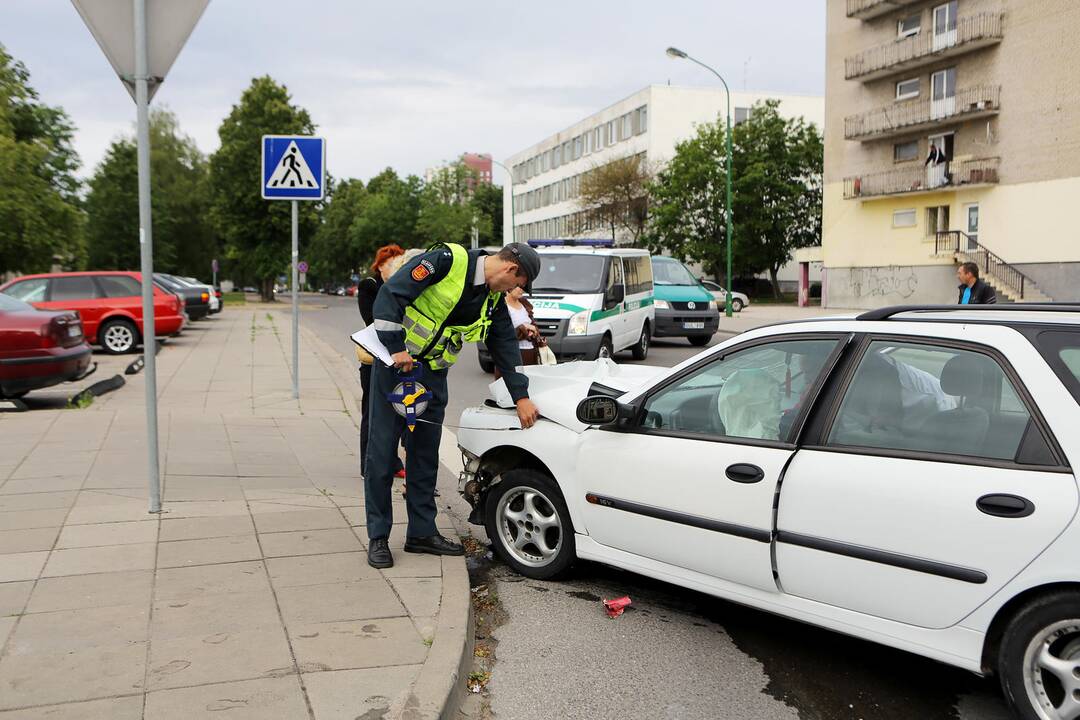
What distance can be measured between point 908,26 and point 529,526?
134ft

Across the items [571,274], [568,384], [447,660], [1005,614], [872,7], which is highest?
[872,7]

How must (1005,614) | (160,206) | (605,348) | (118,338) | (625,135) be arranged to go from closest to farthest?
(1005,614)
(605,348)
(118,338)
(160,206)
(625,135)

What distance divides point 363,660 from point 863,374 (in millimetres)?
2285

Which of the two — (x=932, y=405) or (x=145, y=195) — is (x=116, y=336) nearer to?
(x=145, y=195)

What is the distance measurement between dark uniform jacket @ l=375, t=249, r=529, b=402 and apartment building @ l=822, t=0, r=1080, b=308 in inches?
1327

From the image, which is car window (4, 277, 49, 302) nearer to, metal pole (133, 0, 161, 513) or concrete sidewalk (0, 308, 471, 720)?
concrete sidewalk (0, 308, 471, 720)

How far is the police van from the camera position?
47.2 feet

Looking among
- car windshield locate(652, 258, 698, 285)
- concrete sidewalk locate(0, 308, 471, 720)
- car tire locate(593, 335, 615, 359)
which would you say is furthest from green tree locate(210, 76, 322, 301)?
concrete sidewalk locate(0, 308, 471, 720)

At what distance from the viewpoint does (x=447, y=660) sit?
3.65m

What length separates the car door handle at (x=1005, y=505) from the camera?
3.09 meters

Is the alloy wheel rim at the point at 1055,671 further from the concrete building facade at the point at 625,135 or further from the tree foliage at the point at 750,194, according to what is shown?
the concrete building facade at the point at 625,135

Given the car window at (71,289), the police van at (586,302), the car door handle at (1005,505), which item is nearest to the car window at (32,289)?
the car window at (71,289)

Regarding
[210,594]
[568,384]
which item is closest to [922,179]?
[568,384]

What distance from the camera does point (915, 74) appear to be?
39250 mm
